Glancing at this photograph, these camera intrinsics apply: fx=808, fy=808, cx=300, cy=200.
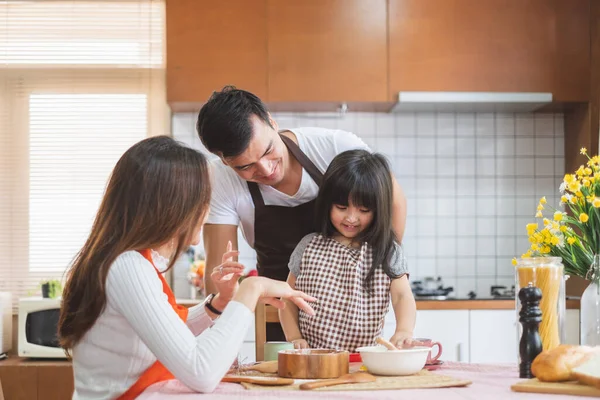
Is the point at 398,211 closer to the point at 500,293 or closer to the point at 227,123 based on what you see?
the point at 227,123

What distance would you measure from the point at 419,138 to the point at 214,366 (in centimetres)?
283

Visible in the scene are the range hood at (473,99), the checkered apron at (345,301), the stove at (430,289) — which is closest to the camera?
the checkered apron at (345,301)

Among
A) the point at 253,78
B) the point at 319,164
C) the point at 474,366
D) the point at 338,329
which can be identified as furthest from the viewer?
the point at 253,78

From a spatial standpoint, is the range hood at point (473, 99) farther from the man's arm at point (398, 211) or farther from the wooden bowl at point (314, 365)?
the wooden bowl at point (314, 365)

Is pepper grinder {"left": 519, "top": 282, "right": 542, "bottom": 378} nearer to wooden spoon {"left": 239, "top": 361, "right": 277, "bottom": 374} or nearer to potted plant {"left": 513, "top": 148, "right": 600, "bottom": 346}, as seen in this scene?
potted plant {"left": 513, "top": 148, "right": 600, "bottom": 346}

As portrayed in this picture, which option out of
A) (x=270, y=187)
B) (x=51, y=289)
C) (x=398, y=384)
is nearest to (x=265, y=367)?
(x=398, y=384)

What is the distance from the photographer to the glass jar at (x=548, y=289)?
50.9 inches

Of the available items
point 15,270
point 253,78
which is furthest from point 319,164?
point 15,270

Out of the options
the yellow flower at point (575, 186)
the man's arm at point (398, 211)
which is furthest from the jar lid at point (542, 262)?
the man's arm at point (398, 211)

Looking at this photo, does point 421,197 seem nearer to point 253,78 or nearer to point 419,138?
point 419,138

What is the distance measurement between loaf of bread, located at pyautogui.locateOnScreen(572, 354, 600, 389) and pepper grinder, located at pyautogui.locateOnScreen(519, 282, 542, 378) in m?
0.11

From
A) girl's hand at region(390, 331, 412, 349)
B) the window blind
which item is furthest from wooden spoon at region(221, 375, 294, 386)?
the window blind

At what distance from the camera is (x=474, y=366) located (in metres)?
1.34

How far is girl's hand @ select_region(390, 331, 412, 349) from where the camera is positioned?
1375mm
